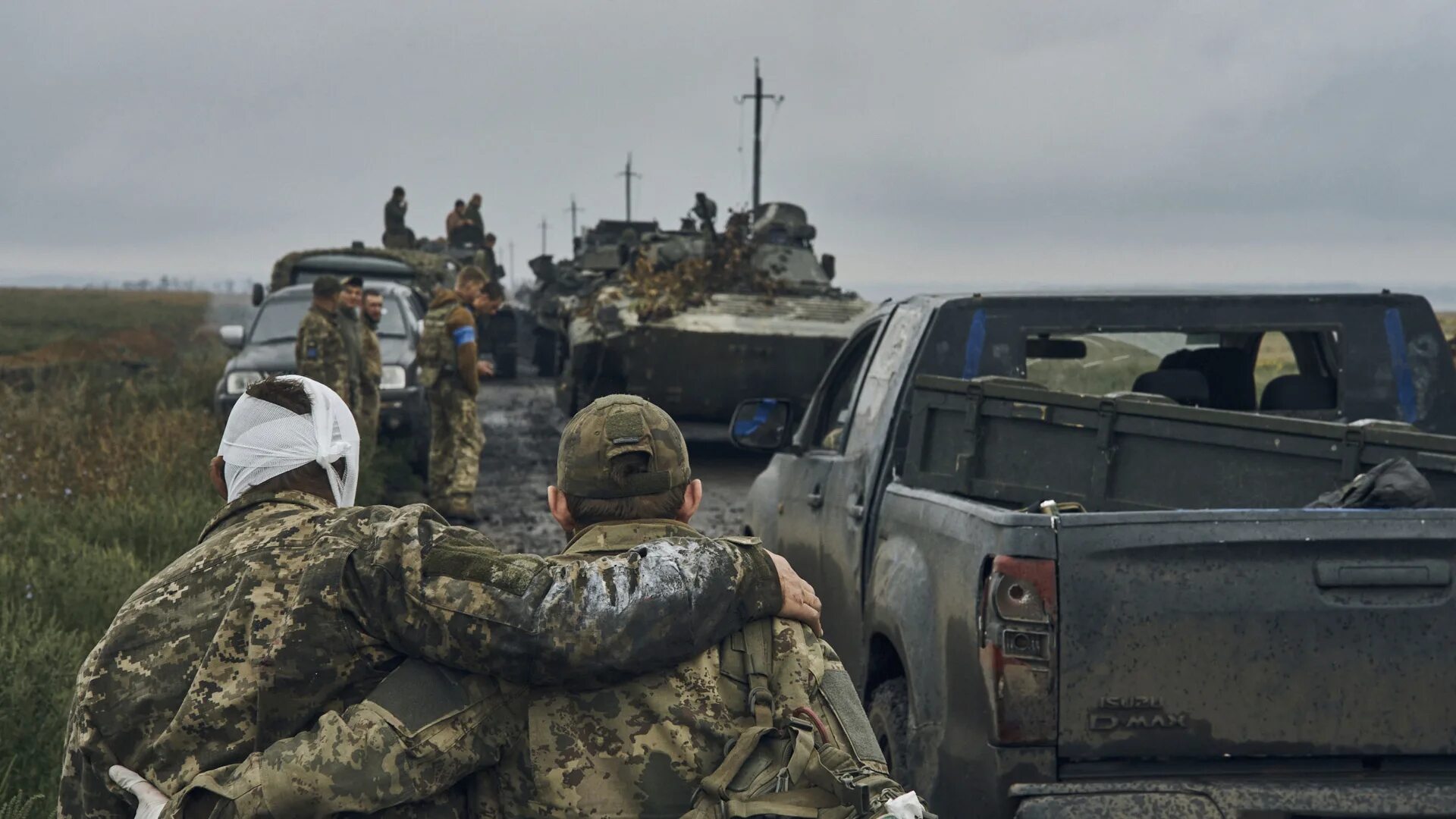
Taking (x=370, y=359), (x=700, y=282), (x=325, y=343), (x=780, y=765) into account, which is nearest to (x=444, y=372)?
(x=370, y=359)

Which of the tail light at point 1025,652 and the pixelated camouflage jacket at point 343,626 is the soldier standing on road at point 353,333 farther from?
the pixelated camouflage jacket at point 343,626

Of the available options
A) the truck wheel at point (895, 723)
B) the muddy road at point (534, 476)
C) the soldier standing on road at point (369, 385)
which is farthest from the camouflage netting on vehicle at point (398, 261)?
the truck wheel at point (895, 723)

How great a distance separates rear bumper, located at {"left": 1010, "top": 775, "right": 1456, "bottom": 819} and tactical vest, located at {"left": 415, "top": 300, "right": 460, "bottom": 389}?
323 inches

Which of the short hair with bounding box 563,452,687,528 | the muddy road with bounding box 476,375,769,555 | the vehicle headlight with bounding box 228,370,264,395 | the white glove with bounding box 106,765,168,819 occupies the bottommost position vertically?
the muddy road with bounding box 476,375,769,555

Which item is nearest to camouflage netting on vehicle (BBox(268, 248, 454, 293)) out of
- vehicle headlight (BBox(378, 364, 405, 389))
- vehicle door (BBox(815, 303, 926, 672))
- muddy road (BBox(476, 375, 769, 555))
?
muddy road (BBox(476, 375, 769, 555))

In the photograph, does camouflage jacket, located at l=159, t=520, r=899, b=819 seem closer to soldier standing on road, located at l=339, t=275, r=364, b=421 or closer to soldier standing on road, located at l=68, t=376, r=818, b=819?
soldier standing on road, located at l=68, t=376, r=818, b=819

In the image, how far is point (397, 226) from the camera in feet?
88.9

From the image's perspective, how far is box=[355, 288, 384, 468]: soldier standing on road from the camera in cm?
1167

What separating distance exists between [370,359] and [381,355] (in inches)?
59.5

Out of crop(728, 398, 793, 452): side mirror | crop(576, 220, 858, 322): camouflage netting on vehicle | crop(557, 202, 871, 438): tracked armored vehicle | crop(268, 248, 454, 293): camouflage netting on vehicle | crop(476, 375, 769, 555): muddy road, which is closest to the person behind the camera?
crop(728, 398, 793, 452): side mirror

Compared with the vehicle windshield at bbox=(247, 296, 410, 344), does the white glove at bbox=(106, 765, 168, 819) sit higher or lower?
lower

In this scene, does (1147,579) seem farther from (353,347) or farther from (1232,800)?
(353,347)

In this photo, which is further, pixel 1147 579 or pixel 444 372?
pixel 444 372

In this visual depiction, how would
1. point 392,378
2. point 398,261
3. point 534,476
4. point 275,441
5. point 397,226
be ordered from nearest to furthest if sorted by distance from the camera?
1. point 275,441
2. point 392,378
3. point 534,476
4. point 398,261
5. point 397,226
